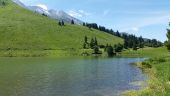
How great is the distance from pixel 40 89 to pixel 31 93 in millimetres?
4379

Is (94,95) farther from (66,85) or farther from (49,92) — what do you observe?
(66,85)

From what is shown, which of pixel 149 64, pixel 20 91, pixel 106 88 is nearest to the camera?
pixel 20 91

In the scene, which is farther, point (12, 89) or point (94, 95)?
point (12, 89)

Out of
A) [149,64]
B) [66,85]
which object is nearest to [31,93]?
[66,85]

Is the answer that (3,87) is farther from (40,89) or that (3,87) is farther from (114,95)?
(114,95)

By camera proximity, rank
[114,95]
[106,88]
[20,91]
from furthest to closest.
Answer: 1. [106,88]
2. [20,91]
3. [114,95]

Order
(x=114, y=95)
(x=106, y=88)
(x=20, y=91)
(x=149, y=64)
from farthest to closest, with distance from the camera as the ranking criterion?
(x=149, y=64) → (x=106, y=88) → (x=20, y=91) → (x=114, y=95)

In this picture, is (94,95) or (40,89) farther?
(40,89)

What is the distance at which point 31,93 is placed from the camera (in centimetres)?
5097

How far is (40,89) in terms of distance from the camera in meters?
55.3

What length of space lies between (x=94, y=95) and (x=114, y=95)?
2.81 meters

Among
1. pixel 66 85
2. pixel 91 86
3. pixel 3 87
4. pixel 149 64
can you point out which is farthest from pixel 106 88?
pixel 149 64

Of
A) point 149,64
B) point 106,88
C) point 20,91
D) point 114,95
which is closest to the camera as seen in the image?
point 114,95

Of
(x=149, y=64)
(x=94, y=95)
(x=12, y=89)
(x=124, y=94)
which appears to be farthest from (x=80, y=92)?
(x=149, y=64)
